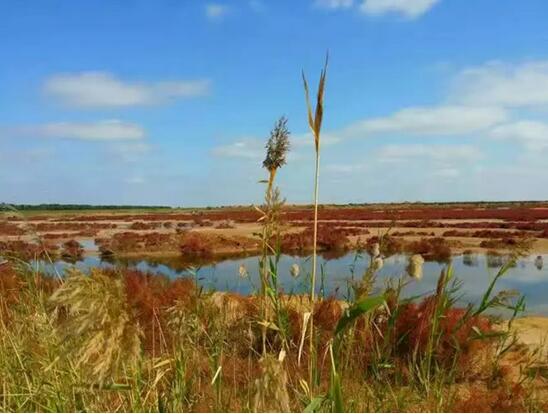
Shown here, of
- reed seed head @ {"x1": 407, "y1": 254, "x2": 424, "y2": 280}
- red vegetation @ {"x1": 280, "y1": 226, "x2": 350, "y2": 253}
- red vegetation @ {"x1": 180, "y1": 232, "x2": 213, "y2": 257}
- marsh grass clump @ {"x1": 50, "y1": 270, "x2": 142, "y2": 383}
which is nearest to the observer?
marsh grass clump @ {"x1": 50, "y1": 270, "x2": 142, "y2": 383}

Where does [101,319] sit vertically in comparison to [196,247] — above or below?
above

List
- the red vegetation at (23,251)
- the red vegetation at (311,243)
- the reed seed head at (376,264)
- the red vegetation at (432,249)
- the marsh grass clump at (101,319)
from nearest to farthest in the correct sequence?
the marsh grass clump at (101,319) < the reed seed head at (376,264) < the red vegetation at (23,251) < the red vegetation at (432,249) < the red vegetation at (311,243)

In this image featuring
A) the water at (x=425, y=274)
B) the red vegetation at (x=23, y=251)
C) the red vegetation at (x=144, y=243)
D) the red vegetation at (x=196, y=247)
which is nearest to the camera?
the red vegetation at (x=23, y=251)

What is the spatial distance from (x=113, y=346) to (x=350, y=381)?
2.03m

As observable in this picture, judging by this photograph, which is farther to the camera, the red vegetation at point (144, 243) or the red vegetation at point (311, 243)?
the red vegetation at point (311, 243)

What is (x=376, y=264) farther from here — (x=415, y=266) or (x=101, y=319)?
(x=101, y=319)

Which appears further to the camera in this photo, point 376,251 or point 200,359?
point 200,359

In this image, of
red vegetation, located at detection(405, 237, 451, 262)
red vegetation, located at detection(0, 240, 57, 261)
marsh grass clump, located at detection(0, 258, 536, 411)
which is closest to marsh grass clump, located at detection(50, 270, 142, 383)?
marsh grass clump, located at detection(0, 258, 536, 411)

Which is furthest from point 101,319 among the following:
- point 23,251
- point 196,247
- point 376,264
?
point 196,247

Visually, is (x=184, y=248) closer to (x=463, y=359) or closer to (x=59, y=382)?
(x=463, y=359)

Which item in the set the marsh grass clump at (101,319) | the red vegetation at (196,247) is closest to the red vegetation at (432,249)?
the red vegetation at (196,247)

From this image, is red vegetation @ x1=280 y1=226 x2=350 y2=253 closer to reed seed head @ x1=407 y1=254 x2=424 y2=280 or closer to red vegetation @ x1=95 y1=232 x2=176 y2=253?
red vegetation @ x1=95 y1=232 x2=176 y2=253

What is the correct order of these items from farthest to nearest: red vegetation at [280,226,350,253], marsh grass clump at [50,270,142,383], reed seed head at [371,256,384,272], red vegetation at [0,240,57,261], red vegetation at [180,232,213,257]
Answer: red vegetation at [280,226,350,253]
red vegetation at [180,232,213,257]
red vegetation at [0,240,57,261]
reed seed head at [371,256,384,272]
marsh grass clump at [50,270,142,383]

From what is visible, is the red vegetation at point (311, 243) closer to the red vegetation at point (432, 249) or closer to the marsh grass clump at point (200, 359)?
the red vegetation at point (432, 249)
